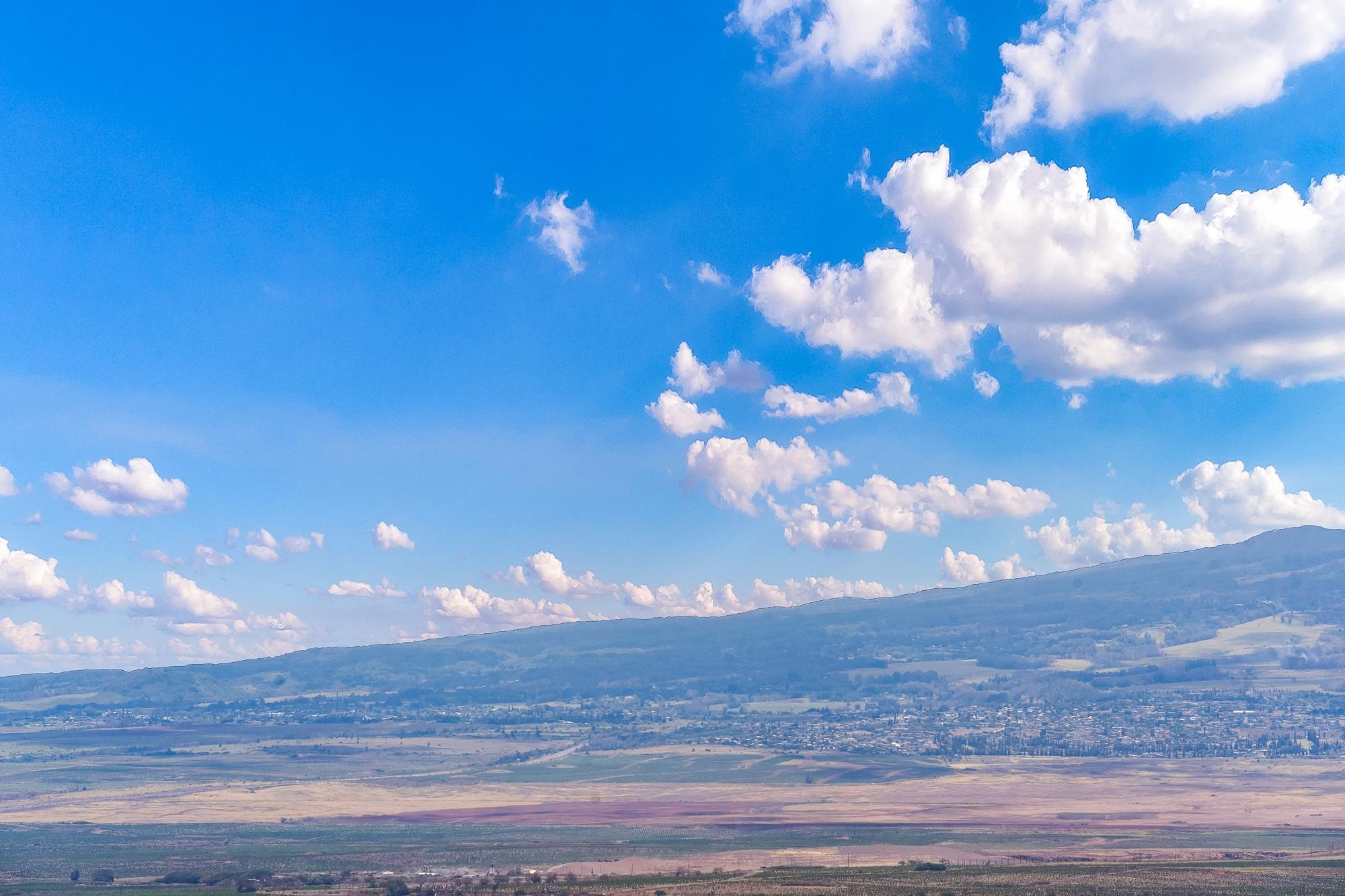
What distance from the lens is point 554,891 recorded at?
97438 millimetres

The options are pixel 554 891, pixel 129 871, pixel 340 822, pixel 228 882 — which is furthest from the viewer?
pixel 340 822

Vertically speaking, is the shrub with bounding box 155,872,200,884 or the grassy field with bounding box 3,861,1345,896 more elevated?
the shrub with bounding box 155,872,200,884

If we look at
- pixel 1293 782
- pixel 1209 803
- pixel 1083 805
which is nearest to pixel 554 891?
pixel 1083 805

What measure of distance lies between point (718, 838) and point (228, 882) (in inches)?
2203

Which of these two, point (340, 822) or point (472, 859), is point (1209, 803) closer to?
point (472, 859)

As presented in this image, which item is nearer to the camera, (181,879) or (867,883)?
(867,883)

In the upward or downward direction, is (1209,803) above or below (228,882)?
below

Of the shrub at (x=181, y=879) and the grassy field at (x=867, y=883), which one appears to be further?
the shrub at (x=181, y=879)

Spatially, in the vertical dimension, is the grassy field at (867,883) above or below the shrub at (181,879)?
below

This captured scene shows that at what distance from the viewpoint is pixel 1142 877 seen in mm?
98500

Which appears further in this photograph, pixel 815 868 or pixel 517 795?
pixel 517 795

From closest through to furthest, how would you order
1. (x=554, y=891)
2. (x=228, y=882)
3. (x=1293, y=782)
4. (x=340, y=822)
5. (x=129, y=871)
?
(x=554, y=891), (x=228, y=882), (x=129, y=871), (x=340, y=822), (x=1293, y=782)

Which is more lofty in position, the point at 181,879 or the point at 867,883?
the point at 181,879

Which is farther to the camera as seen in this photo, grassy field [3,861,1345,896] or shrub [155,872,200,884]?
shrub [155,872,200,884]
